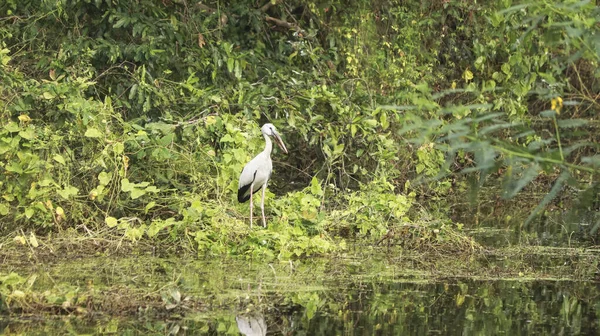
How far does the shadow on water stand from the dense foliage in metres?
1.01

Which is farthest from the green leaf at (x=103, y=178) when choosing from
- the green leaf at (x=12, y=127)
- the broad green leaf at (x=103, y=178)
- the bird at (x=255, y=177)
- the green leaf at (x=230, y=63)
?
the green leaf at (x=230, y=63)

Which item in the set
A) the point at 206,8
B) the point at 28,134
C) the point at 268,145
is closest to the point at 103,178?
the point at 28,134

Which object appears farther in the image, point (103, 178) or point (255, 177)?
point (255, 177)

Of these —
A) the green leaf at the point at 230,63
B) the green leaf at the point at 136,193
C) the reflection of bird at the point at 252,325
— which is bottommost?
the reflection of bird at the point at 252,325

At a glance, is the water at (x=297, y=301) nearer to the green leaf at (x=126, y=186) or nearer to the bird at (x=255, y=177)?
the green leaf at (x=126, y=186)

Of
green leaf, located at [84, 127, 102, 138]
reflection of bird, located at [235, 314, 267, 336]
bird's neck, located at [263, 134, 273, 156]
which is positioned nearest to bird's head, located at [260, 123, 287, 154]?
bird's neck, located at [263, 134, 273, 156]

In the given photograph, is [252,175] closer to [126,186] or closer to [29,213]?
[126,186]

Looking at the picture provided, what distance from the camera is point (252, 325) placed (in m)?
5.72

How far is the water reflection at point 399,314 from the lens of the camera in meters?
5.58

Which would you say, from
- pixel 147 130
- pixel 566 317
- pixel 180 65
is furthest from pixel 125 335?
pixel 180 65

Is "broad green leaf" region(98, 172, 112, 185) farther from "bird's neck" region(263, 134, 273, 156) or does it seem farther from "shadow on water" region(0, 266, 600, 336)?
"shadow on water" region(0, 266, 600, 336)

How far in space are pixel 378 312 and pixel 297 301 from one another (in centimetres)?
51

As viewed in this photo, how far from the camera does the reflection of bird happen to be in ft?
18.2

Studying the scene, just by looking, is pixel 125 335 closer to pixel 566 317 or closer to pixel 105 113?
pixel 566 317
